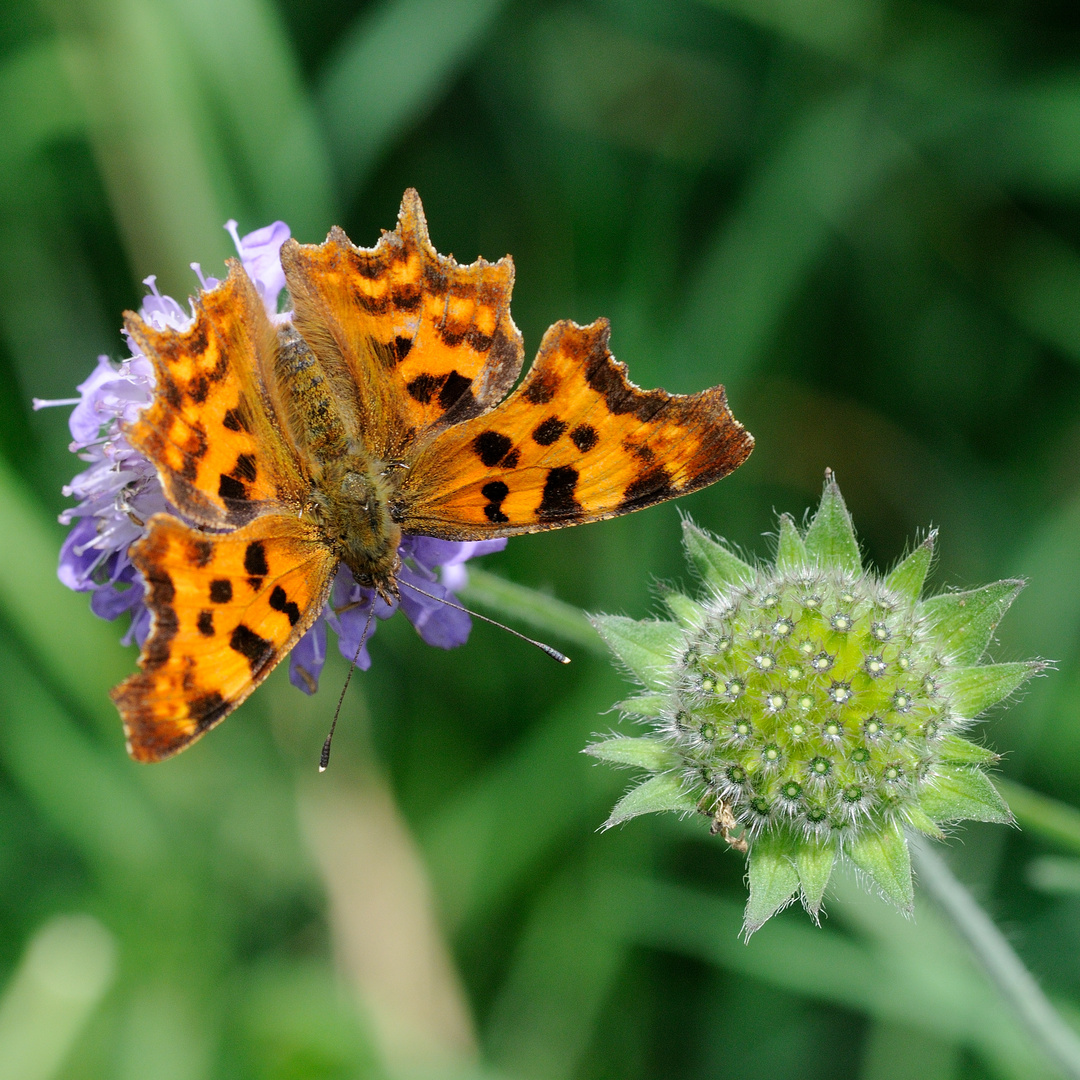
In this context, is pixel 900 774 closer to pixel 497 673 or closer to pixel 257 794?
pixel 497 673

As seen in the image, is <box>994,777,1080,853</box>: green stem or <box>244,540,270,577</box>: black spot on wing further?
<box>994,777,1080,853</box>: green stem

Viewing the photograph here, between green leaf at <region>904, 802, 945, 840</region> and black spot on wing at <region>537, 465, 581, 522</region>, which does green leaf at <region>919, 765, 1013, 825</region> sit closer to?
green leaf at <region>904, 802, 945, 840</region>

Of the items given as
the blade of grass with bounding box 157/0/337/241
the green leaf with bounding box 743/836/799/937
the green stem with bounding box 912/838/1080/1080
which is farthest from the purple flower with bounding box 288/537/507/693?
the blade of grass with bounding box 157/0/337/241

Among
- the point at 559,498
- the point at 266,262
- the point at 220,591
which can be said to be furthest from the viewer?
the point at 266,262

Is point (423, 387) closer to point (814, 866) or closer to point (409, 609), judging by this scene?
point (409, 609)

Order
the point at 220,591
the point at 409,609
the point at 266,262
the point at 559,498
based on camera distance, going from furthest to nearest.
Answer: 1. the point at 266,262
2. the point at 409,609
3. the point at 559,498
4. the point at 220,591

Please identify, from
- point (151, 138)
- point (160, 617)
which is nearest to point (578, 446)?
point (160, 617)
